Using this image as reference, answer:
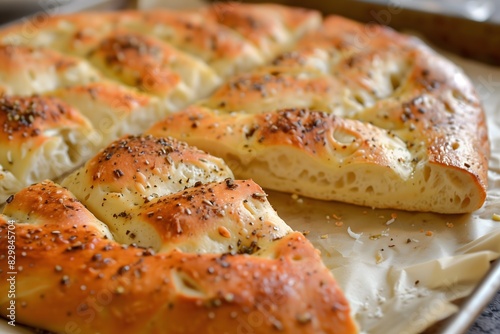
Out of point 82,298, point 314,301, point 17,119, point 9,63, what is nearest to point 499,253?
point 314,301

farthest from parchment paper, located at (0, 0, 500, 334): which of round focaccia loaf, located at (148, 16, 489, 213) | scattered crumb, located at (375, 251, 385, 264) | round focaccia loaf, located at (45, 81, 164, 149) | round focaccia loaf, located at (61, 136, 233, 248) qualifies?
round focaccia loaf, located at (45, 81, 164, 149)

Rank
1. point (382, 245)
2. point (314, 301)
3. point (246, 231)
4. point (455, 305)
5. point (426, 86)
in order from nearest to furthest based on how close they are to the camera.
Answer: point (314, 301) → point (455, 305) → point (246, 231) → point (382, 245) → point (426, 86)

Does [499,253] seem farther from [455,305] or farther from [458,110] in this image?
[458,110]

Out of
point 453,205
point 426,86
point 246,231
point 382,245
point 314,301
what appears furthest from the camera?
point 426,86

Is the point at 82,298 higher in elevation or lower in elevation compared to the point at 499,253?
lower

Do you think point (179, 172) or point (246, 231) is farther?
point (179, 172)

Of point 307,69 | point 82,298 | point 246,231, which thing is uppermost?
point 307,69

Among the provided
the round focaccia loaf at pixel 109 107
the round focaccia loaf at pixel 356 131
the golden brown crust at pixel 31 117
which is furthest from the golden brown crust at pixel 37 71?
the round focaccia loaf at pixel 356 131
